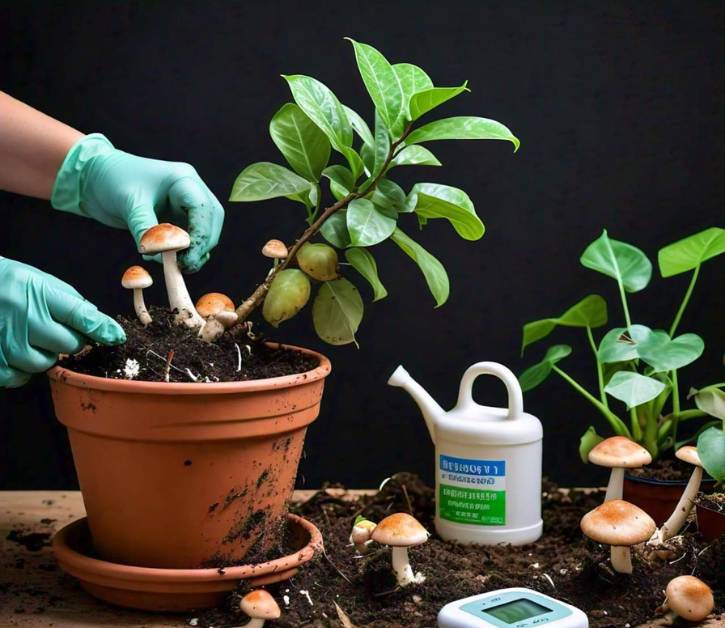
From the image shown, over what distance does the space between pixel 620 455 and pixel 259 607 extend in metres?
0.50

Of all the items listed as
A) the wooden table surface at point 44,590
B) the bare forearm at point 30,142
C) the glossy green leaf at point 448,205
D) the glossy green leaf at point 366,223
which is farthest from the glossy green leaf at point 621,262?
the bare forearm at point 30,142

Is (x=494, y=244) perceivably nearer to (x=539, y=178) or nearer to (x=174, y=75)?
(x=539, y=178)

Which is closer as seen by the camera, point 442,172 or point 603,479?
point 442,172

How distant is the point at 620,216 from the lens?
65.6 inches

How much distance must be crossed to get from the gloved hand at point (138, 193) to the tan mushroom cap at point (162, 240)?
119 millimetres

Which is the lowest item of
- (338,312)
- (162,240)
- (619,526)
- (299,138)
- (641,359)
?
(619,526)

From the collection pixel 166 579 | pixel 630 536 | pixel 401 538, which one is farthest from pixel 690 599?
pixel 166 579

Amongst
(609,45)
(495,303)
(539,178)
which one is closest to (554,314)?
(495,303)

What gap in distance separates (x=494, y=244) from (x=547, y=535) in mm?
560

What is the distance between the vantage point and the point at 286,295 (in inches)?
45.1

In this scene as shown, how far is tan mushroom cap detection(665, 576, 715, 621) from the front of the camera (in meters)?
1.00

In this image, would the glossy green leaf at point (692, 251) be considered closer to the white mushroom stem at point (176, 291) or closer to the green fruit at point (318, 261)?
the green fruit at point (318, 261)

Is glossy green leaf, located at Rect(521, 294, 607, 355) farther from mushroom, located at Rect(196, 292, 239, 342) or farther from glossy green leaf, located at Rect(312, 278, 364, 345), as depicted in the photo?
mushroom, located at Rect(196, 292, 239, 342)

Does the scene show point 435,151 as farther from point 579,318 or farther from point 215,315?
point 215,315
